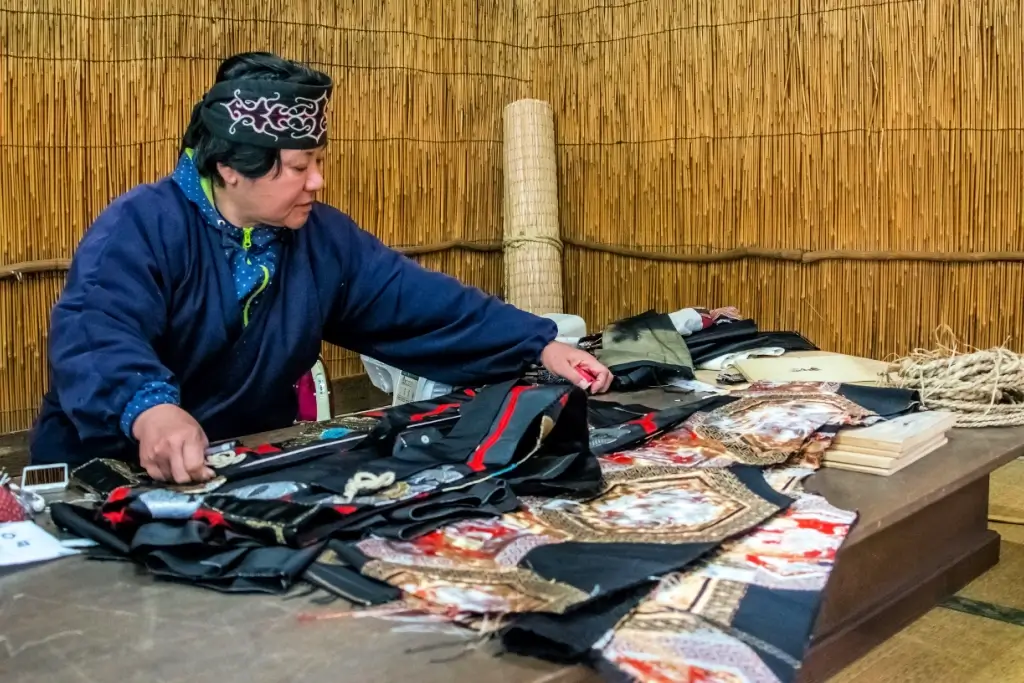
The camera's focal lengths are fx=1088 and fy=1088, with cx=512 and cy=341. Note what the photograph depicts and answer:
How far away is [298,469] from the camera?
4.80ft

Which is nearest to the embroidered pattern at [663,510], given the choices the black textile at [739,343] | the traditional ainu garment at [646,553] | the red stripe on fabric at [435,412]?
the traditional ainu garment at [646,553]

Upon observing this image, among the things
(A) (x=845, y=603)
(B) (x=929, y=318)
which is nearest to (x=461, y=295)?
(A) (x=845, y=603)

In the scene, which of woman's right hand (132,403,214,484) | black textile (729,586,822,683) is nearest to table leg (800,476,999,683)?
black textile (729,586,822,683)

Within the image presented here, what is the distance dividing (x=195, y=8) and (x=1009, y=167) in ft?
6.82

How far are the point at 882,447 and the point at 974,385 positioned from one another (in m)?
0.50

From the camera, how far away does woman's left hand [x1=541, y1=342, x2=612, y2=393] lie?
1.96 metres

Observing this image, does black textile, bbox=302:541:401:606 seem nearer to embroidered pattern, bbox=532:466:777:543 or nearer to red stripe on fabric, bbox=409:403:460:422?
embroidered pattern, bbox=532:466:777:543

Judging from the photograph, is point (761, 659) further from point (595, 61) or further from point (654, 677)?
point (595, 61)

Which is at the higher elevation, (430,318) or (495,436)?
(430,318)

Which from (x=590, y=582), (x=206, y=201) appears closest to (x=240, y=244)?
(x=206, y=201)

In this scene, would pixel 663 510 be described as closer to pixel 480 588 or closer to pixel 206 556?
pixel 480 588

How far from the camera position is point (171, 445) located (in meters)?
1.38

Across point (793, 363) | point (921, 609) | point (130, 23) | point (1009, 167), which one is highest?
point (130, 23)

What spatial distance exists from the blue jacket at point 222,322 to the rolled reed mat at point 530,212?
1.32m
